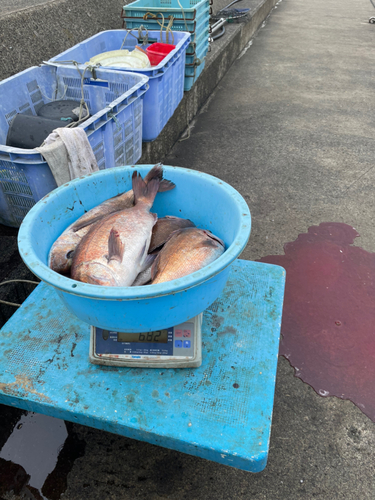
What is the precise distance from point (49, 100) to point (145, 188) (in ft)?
6.49

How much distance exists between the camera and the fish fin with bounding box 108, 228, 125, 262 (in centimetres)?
154

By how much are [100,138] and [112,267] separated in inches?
54.2

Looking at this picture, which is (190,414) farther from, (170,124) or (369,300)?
(170,124)

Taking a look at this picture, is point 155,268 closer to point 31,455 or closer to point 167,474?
point 167,474

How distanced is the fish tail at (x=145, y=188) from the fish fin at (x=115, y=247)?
1.11ft

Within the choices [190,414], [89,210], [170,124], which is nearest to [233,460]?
[190,414]

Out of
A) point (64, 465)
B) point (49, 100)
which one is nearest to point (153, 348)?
point (64, 465)

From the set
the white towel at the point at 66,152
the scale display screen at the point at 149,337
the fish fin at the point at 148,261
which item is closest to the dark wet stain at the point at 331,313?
the scale display screen at the point at 149,337

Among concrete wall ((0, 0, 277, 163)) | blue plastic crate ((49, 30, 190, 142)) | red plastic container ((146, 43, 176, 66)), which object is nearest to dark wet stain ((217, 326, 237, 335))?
blue plastic crate ((49, 30, 190, 142))

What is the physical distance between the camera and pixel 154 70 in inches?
121

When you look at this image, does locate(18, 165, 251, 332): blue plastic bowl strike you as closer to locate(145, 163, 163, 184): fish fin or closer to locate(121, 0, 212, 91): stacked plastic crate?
locate(145, 163, 163, 184): fish fin

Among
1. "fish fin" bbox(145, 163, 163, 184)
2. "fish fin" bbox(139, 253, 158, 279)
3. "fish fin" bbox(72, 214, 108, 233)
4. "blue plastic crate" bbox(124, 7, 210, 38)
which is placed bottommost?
"fish fin" bbox(139, 253, 158, 279)

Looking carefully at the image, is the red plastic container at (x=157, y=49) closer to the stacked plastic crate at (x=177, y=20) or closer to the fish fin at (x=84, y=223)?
the stacked plastic crate at (x=177, y=20)

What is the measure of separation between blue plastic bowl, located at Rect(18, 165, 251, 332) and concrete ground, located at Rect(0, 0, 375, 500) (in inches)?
41.1
